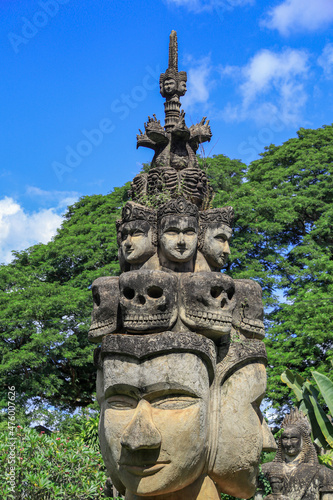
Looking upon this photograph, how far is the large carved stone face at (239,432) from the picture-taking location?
5297mm

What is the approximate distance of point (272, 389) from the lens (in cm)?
1409

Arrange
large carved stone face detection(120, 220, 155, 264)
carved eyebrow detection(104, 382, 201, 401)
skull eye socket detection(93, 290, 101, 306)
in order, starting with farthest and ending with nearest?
large carved stone face detection(120, 220, 155, 264), skull eye socket detection(93, 290, 101, 306), carved eyebrow detection(104, 382, 201, 401)

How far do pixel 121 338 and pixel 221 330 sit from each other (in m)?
0.99

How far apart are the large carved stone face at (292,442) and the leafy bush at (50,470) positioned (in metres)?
3.14

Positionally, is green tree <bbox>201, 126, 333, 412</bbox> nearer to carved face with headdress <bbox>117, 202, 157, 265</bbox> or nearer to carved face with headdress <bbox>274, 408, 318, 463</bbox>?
carved face with headdress <bbox>274, 408, 318, 463</bbox>

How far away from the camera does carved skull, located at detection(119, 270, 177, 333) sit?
17.2 ft

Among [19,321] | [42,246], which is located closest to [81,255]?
[42,246]

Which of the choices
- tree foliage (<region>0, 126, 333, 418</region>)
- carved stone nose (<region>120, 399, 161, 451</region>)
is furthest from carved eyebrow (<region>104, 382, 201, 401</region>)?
tree foliage (<region>0, 126, 333, 418</region>)

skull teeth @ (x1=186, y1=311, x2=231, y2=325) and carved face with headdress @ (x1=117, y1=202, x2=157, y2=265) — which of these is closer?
skull teeth @ (x1=186, y1=311, x2=231, y2=325)

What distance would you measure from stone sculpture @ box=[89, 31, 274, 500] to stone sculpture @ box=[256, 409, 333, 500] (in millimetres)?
3411

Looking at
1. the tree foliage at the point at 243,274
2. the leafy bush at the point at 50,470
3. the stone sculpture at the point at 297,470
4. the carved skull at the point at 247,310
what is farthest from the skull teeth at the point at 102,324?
the tree foliage at the point at 243,274

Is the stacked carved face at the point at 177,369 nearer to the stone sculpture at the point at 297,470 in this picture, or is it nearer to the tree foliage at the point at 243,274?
the stone sculpture at the point at 297,470

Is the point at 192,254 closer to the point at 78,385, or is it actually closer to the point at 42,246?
the point at 78,385

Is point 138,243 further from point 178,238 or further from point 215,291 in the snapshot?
point 215,291
